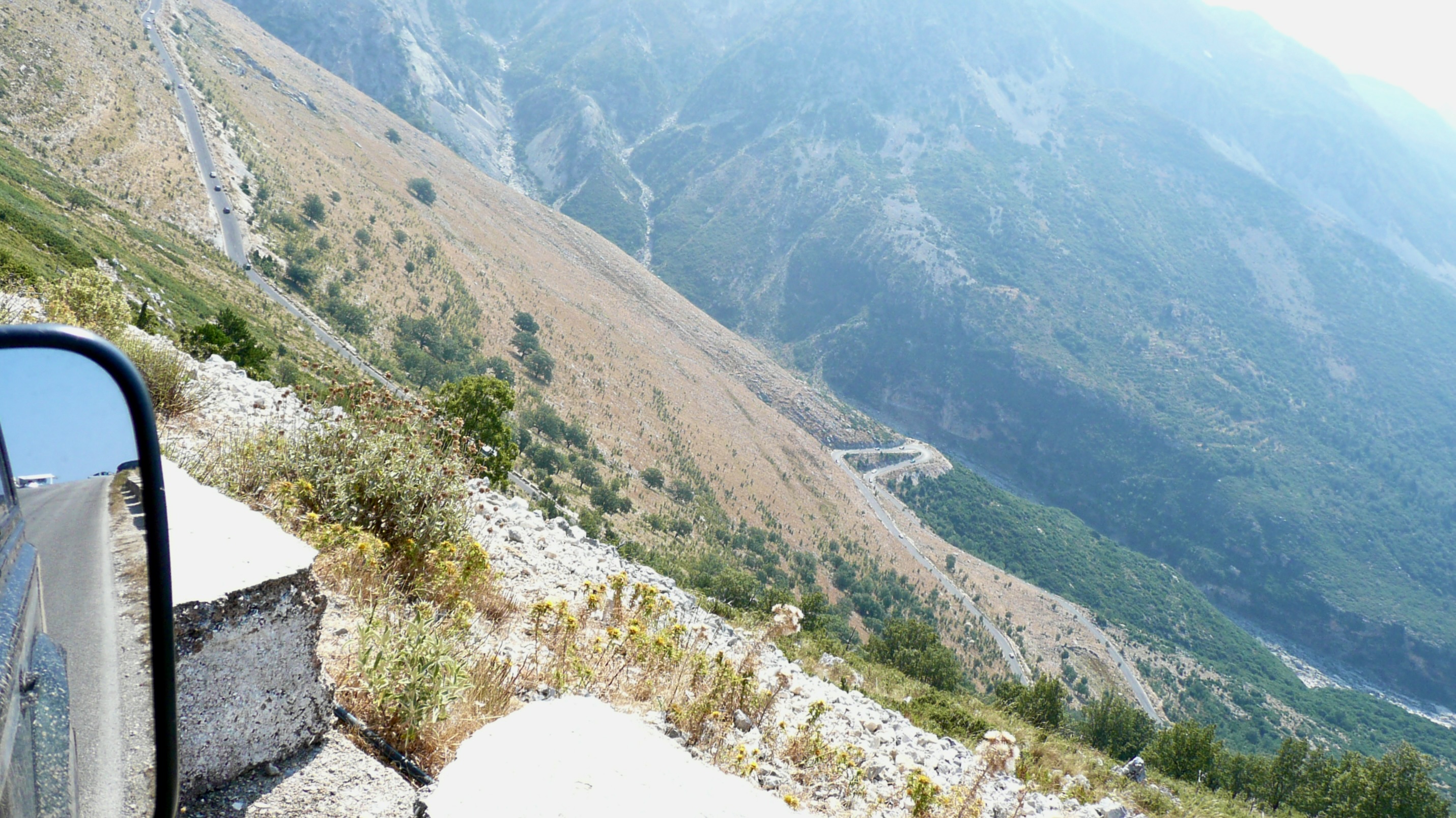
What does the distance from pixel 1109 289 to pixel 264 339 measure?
122 meters

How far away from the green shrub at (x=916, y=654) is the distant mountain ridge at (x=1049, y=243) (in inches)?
3246

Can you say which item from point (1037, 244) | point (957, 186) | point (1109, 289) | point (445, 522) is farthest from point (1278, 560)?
point (445, 522)

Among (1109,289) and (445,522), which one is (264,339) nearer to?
(445,522)

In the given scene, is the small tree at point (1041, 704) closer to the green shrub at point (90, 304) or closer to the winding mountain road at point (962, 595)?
the green shrub at point (90, 304)

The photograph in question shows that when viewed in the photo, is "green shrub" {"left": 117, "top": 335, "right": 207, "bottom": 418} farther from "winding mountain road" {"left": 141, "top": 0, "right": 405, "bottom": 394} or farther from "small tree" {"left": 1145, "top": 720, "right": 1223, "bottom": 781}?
"winding mountain road" {"left": 141, "top": 0, "right": 405, "bottom": 394}

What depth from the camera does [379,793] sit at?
3.04 m

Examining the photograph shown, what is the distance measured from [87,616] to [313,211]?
50152 mm

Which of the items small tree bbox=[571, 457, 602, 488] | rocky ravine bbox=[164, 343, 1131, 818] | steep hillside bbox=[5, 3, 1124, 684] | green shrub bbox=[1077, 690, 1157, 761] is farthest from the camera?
steep hillside bbox=[5, 3, 1124, 684]

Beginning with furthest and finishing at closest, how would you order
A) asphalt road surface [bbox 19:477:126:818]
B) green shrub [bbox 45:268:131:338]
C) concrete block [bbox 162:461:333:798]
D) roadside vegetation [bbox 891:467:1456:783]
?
roadside vegetation [bbox 891:467:1456:783] → green shrub [bbox 45:268:131:338] → concrete block [bbox 162:461:333:798] → asphalt road surface [bbox 19:477:126:818]

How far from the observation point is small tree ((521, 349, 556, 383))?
41375 millimetres

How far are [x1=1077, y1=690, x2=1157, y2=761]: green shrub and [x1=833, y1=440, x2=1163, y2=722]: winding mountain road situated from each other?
24.6m

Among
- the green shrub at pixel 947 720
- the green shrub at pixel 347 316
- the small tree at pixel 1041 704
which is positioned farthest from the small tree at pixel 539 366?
the green shrub at pixel 947 720

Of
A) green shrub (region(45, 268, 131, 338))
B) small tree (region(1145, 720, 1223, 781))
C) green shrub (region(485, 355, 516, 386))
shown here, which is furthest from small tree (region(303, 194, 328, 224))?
small tree (region(1145, 720, 1223, 781))

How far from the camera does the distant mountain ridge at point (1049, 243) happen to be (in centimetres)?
9056
